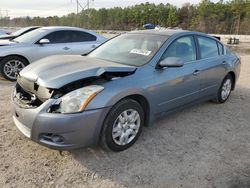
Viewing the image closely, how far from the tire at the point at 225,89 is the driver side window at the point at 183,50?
50.4 inches

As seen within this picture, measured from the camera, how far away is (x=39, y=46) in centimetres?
700

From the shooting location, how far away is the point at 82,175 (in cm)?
290

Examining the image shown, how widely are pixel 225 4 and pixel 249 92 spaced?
162ft

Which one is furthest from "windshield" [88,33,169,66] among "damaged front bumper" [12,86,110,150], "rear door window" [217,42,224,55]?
"rear door window" [217,42,224,55]

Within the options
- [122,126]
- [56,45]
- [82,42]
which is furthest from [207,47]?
[56,45]

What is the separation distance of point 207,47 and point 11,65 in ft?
15.7

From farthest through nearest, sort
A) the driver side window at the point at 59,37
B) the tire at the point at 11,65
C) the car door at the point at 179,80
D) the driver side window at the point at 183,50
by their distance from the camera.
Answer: the driver side window at the point at 59,37 < the tire at the point at 11,65 < the driver side window at the point at 183,50 < the car door at the point at 179,80

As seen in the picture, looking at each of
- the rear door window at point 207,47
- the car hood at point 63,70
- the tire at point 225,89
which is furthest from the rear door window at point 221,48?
the car hood at point 63,70

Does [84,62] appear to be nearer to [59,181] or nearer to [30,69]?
[30,69]

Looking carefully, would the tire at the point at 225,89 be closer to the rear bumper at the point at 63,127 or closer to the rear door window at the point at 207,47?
the rear door window at the point at 207,47

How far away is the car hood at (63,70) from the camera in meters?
2.99

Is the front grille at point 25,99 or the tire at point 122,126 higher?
the front grille at point 25,99

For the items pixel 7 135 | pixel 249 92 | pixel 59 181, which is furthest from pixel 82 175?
pixel 249 92

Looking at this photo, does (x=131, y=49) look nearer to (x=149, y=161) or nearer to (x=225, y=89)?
(x=149, y=161)
